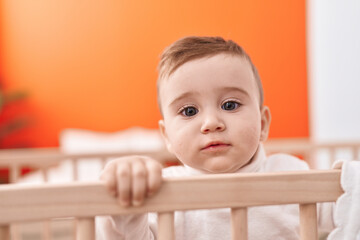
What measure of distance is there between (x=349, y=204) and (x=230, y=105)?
0.77 feet

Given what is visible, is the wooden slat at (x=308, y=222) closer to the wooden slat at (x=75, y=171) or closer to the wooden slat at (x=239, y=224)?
the wooden slat at (x=239, y=224)

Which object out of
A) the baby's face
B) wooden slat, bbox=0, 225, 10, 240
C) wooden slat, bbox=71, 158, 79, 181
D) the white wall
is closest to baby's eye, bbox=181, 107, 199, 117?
the baby's face

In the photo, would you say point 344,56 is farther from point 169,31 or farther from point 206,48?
point 206,48

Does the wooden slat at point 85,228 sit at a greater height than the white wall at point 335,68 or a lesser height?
lesser

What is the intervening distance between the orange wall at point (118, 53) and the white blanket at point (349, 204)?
2.18 meters

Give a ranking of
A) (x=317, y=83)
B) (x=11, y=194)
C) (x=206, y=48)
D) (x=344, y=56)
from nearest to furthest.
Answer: (x=11, y=194) → (x=206, y=48) → (x=344, y=56) → (x=317, y=83)

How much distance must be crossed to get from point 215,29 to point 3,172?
172cm

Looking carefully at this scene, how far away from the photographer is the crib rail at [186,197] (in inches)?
17.7

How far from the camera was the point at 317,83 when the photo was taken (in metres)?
2.50

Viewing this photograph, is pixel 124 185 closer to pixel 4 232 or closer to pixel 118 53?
pixel 4 232

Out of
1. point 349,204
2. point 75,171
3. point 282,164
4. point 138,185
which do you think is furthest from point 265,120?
point 75,171

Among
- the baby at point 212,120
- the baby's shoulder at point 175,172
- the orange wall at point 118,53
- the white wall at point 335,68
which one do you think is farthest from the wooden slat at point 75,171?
the white wall at point 335,68

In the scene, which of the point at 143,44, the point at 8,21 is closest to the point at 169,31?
the point at 143,44

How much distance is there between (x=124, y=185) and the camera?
1.47 ft
